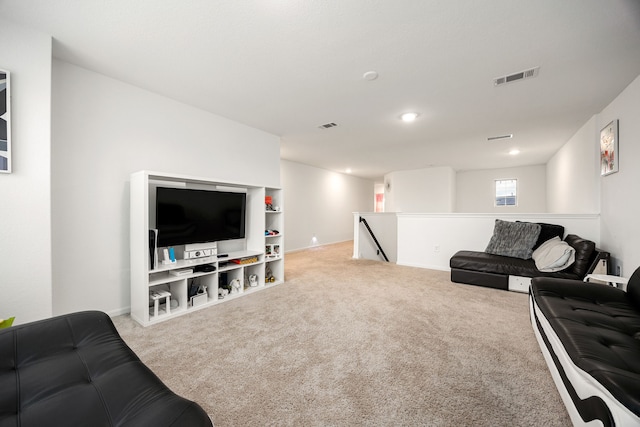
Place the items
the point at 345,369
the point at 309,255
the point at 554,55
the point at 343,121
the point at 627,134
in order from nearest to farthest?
the point at 345,369 → the point at 554,55 → the point at 627,134 → the point at 343,121 → the point at 309,255

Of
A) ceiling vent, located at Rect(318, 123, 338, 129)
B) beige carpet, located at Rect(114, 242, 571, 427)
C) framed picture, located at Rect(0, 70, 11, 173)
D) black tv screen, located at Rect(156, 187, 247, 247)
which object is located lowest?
beige carpet, located at Rect(114, 242, 571, 427)

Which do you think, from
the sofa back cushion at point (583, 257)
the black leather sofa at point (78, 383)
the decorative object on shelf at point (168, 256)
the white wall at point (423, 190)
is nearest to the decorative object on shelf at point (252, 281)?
the decorative object on shelf at point (168, 256)

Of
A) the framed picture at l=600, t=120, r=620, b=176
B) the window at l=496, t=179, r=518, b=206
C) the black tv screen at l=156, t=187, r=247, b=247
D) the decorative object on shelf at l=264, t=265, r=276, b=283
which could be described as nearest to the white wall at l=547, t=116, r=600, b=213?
the framed picture at l=600, t=120, r=620, b=176

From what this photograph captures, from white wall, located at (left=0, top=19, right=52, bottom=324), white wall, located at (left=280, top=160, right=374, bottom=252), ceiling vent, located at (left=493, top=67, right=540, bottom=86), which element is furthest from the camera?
white wall, located at (left=280, top=160, right=374, bottom=252)

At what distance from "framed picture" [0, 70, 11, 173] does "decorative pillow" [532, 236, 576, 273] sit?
→ 17.3 ft

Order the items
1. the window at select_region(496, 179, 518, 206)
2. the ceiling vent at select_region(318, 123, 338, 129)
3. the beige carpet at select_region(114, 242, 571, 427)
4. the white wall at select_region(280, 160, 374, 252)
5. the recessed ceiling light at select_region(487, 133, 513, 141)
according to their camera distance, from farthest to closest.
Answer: the window at select_region(496, 179, 518, 206), the white wall at select_region(280, 160, 374, 252), the recessed ceiling light at select_region(487, 133, 513, 141), the ceiling vent at select_region(318, 123, 338, 129), the beige carpet at select_region(114, 242, 571, 427)

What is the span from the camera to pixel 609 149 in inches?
123

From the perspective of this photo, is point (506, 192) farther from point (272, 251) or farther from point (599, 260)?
point (272, 251)

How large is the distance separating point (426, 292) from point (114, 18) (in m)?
4.08

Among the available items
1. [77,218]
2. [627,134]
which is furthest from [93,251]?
[627,134]

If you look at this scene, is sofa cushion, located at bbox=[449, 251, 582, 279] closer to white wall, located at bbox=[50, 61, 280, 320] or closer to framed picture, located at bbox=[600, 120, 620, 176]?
framed picture, located at bbox=[600, 120, 620, 176]

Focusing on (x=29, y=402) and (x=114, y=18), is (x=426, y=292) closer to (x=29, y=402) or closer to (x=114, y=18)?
(x=29, y=402)

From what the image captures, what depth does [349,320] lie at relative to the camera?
8.43 ft

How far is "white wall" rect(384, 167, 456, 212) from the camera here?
305 inches
